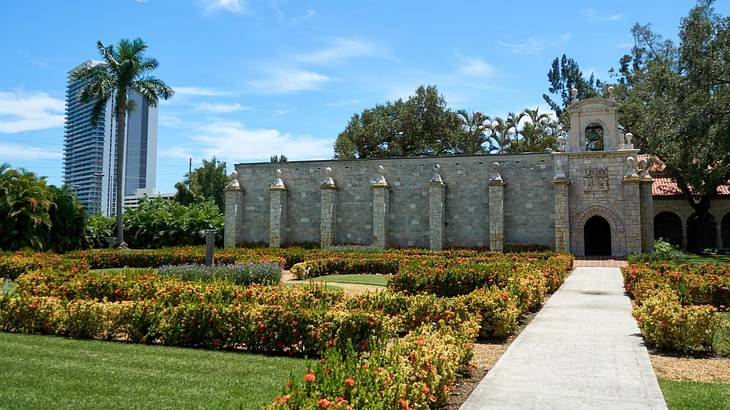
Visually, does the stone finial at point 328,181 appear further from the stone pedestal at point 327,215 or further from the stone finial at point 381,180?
the stone finial at point 381,180

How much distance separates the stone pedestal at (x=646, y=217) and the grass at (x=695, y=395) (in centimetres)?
2179

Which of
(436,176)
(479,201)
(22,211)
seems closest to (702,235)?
(479,201)

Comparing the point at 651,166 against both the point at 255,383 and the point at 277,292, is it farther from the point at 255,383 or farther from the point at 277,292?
the point at 255,383

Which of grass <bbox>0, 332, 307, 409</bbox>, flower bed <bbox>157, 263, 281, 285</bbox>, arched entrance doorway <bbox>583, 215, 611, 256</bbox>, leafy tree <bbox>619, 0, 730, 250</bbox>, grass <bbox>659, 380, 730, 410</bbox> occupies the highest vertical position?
leafy tree <bbox>619, 0, 730, 250</bbox>

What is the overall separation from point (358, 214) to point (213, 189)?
31.5m

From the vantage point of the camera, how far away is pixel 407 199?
30.9m

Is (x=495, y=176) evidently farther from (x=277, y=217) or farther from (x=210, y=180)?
(x=210, y=180)

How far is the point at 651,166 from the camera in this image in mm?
33156

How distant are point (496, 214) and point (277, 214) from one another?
41.7 feet

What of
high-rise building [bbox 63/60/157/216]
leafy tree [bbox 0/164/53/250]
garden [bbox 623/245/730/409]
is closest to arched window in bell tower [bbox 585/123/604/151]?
garden [bbox 623/245/730/409]

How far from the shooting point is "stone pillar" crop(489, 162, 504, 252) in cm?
2830

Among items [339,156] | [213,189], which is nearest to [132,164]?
[213,189]

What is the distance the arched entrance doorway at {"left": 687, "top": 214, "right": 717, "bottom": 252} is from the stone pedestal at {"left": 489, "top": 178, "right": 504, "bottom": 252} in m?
13.9

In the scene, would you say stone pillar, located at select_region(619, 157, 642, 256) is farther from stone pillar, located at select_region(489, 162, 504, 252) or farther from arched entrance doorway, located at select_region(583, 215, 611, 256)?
stone pillar, located at select_region(489, 162, 504, 252)
